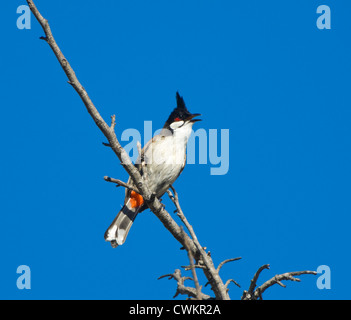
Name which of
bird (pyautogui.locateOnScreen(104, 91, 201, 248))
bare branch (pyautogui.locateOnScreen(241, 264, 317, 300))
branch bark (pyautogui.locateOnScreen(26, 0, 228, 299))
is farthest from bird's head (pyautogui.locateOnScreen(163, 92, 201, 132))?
bare branch (pyautogui.locateOnScreen(241, 264, 317, 300))

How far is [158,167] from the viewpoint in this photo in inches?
223

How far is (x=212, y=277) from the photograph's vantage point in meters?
3.86

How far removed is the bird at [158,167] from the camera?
5.68 metres

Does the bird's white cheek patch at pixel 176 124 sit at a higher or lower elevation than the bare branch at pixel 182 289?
higher

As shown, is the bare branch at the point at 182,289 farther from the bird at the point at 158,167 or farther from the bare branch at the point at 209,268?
the bird at the point at 158,167

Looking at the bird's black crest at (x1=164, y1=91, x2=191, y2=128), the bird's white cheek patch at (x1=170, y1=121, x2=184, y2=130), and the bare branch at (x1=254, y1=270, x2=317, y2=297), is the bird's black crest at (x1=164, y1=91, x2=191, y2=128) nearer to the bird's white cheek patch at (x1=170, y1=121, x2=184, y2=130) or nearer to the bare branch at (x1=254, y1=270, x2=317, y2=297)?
the bird's white cheek patch at (x1=170, y1=121, x2=184, y2=130)

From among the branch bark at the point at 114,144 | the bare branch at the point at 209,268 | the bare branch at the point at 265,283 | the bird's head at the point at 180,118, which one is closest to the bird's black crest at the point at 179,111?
the bird's head at the point at 180,118

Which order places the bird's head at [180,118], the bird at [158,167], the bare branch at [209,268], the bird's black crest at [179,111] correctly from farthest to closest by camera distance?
1. the bird's black crest at [179,111]
2. the bird's head at [180,118]
3. the bird at [158,167]
4. the bare branch at [209,268]

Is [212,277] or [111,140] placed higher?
[111,140]

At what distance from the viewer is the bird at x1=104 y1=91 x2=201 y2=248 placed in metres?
5.68

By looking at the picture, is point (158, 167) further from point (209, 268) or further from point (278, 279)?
point (278, 279)
